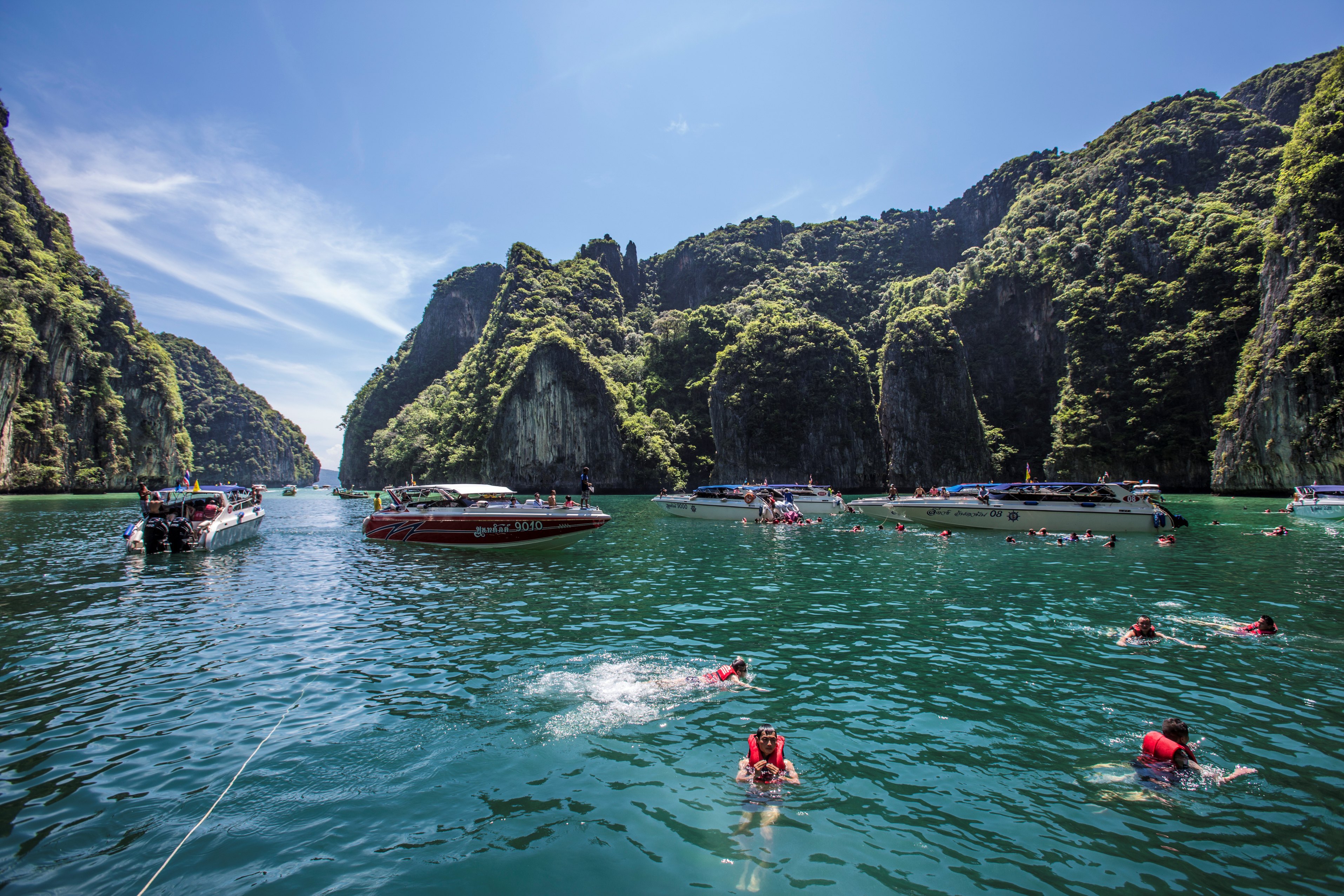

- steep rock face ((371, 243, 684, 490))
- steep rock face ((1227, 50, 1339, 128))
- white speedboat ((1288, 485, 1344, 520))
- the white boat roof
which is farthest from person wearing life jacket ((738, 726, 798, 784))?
steep rock face ((1227, 50, 1339, 128))

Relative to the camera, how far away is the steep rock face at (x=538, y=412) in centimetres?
9000

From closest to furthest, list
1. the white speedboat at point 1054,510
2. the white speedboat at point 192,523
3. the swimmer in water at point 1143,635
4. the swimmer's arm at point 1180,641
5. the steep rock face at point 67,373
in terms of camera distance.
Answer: the swimmer's arm at point 1180,641, the swimmer in water at point 1143,635, the white speedboat at point 192,523, the white speedboat at point 1054,510, the steep rock face at point 67,373

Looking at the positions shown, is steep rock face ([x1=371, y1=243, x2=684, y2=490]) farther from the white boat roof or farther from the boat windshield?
the white boat roof

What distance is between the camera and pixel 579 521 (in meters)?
24.8

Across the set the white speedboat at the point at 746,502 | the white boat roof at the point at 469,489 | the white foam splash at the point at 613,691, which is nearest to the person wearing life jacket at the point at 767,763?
the white foam splash at the point at 613,691

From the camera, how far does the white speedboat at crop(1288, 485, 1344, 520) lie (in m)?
36.4

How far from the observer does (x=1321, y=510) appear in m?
37.0

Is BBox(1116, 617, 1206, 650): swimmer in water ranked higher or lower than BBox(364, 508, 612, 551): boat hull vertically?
lower

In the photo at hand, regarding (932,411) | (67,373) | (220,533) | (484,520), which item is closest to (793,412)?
(932,411)

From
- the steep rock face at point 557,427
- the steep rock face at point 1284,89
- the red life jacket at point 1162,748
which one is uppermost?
the steep rock face at point 1284,89

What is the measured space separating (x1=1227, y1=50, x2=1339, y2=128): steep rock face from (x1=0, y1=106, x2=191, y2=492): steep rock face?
167m

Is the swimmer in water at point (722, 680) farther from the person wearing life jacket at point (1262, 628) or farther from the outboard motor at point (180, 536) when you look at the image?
the outboard motor at point (180, 536)

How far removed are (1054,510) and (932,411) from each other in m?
60.7

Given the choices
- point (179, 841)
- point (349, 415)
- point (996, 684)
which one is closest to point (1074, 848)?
point (996, 684)
